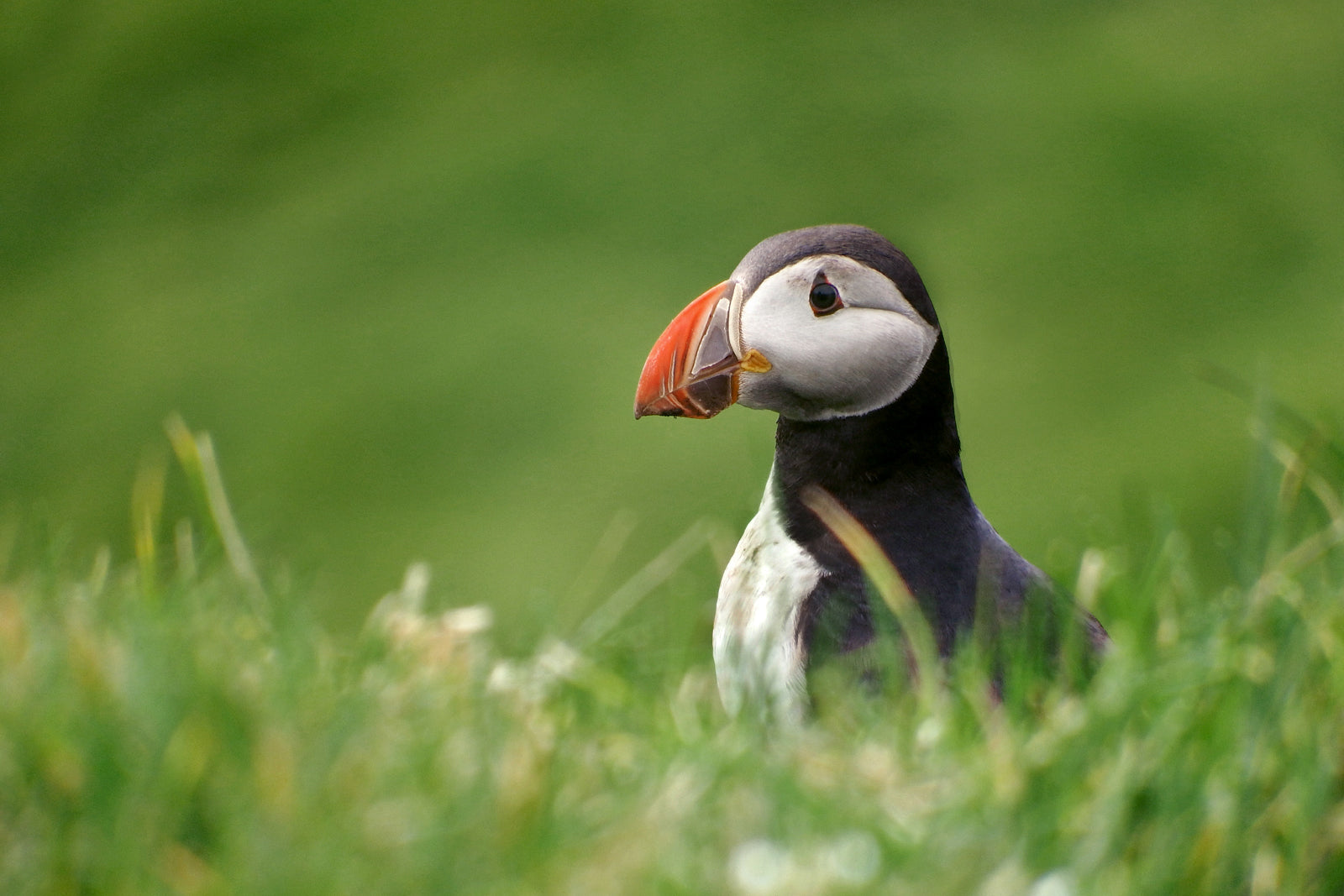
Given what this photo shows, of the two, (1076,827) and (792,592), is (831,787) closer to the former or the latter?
(1076,827)

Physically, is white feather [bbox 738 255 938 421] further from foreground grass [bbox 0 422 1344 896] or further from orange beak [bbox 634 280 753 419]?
foreground grass [bbox 0 422 1344 896]

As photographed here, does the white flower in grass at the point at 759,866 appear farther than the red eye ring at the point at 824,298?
No

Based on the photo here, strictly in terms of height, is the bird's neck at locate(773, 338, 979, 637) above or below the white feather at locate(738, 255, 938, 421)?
below

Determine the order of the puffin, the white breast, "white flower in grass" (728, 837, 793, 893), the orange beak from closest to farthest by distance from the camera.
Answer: "white flower in grass" (728, 837, 793, 893)
the white breast
the puffin
the orange beak

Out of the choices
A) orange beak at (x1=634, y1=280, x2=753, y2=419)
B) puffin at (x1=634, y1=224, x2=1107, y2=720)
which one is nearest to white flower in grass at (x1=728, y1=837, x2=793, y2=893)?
puffin at (x1=634, y1=224, x2=1107, y2=720)

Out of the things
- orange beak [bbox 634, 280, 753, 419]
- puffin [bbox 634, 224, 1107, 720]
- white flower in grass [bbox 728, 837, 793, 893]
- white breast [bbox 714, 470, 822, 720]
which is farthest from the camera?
orange beak [bbox 634, 280, 753, 419]

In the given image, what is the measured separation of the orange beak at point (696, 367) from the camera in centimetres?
262

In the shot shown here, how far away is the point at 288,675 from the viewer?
163cm

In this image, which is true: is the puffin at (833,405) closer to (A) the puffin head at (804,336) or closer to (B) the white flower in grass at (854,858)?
(A) the puffin head at (804,336)

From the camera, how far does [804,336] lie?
8.53 ft

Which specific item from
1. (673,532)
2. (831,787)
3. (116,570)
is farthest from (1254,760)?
(673,532)

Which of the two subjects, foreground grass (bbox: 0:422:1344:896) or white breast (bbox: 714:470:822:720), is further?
white breast (bbox: 714:470:822:720)

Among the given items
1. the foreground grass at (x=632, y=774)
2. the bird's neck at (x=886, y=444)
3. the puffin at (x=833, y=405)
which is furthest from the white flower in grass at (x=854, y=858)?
the bird's neck at (x=886, y=444)

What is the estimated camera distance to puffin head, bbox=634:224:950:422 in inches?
103
